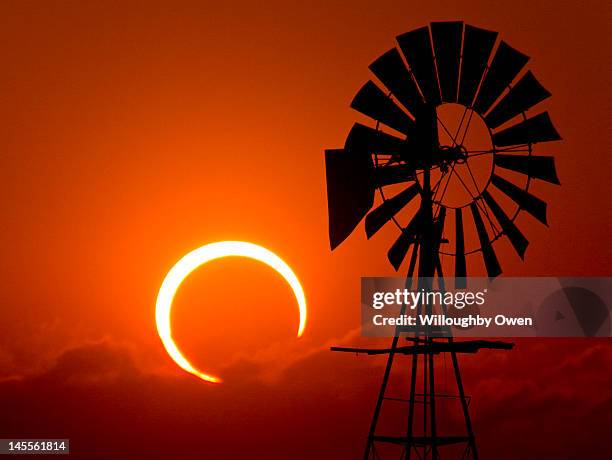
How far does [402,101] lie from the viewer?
5965mm

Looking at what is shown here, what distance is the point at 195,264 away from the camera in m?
7.69

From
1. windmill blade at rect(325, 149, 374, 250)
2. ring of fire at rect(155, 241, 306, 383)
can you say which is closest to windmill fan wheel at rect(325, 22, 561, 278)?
windmill blade at rect(325, 149, 374, 250)

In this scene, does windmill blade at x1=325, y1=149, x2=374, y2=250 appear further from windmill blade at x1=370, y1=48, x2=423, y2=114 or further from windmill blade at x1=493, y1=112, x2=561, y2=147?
windmill blade at x1=493, y1=112, x2=561, y2=147

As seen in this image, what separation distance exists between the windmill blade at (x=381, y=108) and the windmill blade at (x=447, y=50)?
0.30m

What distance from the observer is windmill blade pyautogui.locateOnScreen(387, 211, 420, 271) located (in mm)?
5980

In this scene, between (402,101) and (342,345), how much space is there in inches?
95.5

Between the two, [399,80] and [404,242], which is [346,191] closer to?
[404,242]

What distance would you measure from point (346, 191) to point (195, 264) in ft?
7.37

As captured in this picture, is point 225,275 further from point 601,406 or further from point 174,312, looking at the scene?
point 601,406

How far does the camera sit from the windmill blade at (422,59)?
5910 millimetres

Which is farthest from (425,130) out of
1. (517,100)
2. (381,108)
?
(517,100)

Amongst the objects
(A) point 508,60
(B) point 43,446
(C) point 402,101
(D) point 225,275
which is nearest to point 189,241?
(D) point 225,275

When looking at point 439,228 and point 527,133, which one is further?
point 527,133

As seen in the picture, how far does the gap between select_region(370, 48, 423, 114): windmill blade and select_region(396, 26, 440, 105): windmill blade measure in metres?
0.05
